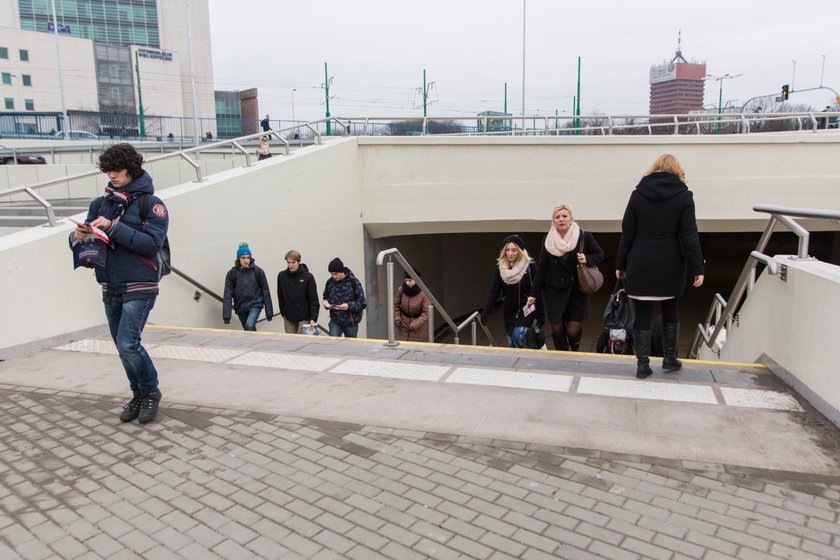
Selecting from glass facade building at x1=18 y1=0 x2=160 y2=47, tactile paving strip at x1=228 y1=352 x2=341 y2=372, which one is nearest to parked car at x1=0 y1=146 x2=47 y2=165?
tactile paving strip at x1=228 y1=352 x2=341 y2=372

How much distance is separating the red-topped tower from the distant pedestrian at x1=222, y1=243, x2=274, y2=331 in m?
68.6

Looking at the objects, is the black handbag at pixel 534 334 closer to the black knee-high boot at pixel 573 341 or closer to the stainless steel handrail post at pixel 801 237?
the black knee-high boot at pixel 573 341

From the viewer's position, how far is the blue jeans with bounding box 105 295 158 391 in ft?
13.3

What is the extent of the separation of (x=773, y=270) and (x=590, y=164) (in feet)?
26.2

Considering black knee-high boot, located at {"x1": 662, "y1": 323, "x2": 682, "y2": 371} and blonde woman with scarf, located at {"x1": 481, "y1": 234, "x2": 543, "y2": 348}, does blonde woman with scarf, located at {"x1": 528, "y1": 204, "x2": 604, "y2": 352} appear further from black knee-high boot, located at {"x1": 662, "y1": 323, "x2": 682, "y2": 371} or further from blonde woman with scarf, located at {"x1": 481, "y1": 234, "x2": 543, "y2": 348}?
black knee-high boot, located at {"x1": 662, "y1": 323, "x2": 682, "y2": 371}

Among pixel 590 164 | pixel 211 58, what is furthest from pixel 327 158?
pixel 211 58

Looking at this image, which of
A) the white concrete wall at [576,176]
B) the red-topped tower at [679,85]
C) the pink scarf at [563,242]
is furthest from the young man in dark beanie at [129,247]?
the red-topped tower at [679,85]

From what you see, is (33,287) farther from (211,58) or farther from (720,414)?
(211,58)

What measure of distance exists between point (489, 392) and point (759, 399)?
1.84 m

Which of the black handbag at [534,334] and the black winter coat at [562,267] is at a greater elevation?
the black winter coat at [562,267]

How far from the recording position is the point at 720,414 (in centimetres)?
415

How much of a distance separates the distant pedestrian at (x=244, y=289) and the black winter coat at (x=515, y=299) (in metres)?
3.52

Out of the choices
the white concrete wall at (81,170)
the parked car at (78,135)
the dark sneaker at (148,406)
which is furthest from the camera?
the parked car at (78,135)

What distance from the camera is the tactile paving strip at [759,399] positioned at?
14.1 ft
